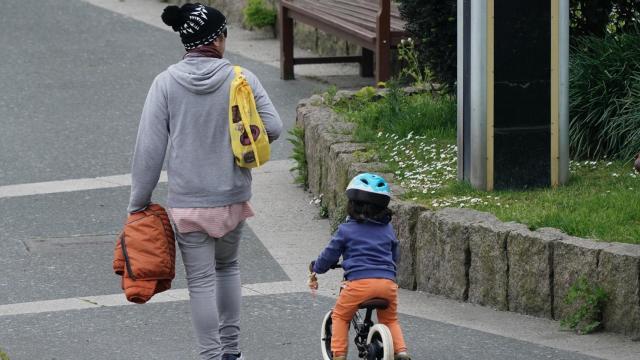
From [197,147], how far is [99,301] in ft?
6.90

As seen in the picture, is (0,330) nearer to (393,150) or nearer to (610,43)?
(393,150)

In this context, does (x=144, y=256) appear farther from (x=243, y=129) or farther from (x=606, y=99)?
(x=606, y=99)

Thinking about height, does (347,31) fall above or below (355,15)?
below

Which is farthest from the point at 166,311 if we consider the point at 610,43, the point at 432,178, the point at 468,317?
the point at 610,43

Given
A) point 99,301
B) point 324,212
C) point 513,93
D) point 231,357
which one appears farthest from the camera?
point 324,212

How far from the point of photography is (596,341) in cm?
648

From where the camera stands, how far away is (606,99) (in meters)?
9.12

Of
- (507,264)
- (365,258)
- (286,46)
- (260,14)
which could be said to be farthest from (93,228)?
(260,14)

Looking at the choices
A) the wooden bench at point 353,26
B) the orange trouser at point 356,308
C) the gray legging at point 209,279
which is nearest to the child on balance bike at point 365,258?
the orange trouser at point 356,308

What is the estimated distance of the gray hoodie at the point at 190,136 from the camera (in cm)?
561

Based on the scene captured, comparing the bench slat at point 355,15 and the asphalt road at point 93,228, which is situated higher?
the bench slat at point 355,15

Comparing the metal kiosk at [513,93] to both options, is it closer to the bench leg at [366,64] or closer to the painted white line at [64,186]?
the painted white line at [64,186]

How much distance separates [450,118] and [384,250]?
4287 millimetres

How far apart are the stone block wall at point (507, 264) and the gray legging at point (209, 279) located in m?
1.63
